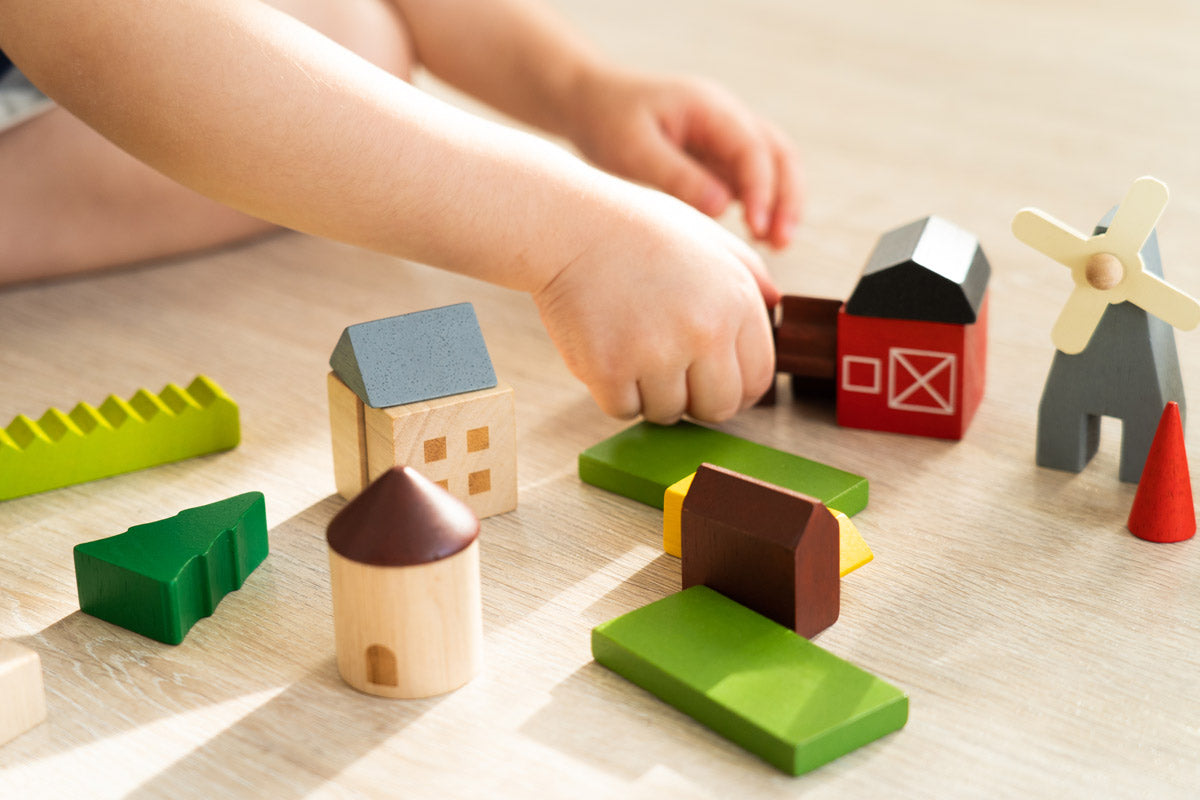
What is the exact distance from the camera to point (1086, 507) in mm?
734

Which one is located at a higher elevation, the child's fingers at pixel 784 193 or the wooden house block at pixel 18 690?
the child's fingers at pixel 784 193

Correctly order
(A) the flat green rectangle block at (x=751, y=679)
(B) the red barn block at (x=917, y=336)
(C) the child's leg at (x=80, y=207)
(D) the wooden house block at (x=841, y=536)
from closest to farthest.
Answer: (A) the flat green rectangle block at (x=751, y=679) < (D) the wooden house block at (x=841, y=536) < (B) the red barn block at (x=917, y=336) < (C) the child's leg at (x=80, y=207)

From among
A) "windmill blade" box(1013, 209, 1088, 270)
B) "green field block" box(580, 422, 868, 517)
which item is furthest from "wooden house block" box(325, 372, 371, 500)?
"windmill blade" box(1013, 209, 1088, 270)

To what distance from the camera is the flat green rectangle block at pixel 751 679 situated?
531 millimetres

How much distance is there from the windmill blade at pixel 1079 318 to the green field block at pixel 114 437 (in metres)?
0.49

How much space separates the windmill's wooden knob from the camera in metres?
0.70

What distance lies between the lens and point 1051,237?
0.72m

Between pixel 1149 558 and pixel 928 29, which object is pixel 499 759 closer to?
pixel 1149 558

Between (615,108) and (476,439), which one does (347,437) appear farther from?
(615,108)

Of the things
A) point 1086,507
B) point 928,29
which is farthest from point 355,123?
point 928,29

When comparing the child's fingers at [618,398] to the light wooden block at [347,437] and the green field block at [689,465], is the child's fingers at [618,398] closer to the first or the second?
the green field block at [689,465]

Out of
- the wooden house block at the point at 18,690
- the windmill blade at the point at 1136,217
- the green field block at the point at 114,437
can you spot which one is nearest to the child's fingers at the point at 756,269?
the windmill blade at the point at 1136,217

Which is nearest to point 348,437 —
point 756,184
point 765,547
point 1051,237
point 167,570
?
point 167,570

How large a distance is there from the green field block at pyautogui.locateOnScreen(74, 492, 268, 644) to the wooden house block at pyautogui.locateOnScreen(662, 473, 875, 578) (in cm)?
22
